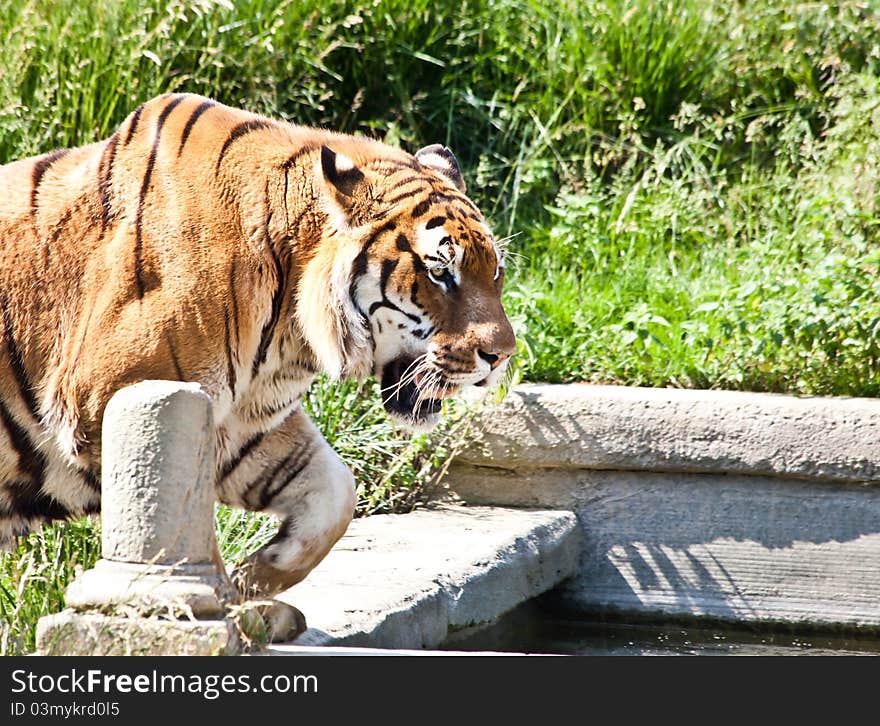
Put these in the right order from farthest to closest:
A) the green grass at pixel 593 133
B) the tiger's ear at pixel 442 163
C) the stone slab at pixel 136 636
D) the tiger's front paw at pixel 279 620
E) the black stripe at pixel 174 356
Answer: the green grass at pixel 593 133, the tiger's ear at pixel 442 163, the tiger's front paw at pixel 279 620, the black stripe at pixel 174 356, the stone slab at pixel 136 636

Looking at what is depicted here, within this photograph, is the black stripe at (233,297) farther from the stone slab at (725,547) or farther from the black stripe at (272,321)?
the stone slab at (725,547)

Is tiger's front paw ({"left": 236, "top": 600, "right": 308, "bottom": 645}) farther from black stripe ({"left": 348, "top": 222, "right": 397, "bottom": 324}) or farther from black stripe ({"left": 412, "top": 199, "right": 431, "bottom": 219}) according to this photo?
black stripe ({"left": 412, "top": 199, "right": 431, "bottom": 219})

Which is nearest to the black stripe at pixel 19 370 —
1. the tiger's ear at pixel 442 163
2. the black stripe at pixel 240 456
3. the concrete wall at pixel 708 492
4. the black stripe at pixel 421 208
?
the black stripe at pixel 240 456

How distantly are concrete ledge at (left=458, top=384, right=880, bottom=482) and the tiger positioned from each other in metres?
1.73

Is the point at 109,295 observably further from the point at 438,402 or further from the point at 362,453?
the point at 362,453

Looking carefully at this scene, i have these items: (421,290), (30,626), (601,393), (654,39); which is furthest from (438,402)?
(654,39)

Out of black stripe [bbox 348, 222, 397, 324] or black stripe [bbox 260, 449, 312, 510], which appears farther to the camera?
black stripe [bbox 260, 449, 312, 510]

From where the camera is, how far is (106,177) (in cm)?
343

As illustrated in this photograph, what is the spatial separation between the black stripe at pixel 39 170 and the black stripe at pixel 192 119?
35 cm

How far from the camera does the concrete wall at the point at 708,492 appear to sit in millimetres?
5102

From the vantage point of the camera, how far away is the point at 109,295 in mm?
3268

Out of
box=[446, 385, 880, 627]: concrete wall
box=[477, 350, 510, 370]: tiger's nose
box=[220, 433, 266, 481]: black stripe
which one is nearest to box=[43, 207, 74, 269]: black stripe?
box=[220, 433, 266, 481]: black stripe

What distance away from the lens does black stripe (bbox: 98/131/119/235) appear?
11.1 feet

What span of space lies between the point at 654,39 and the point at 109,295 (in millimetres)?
4871
